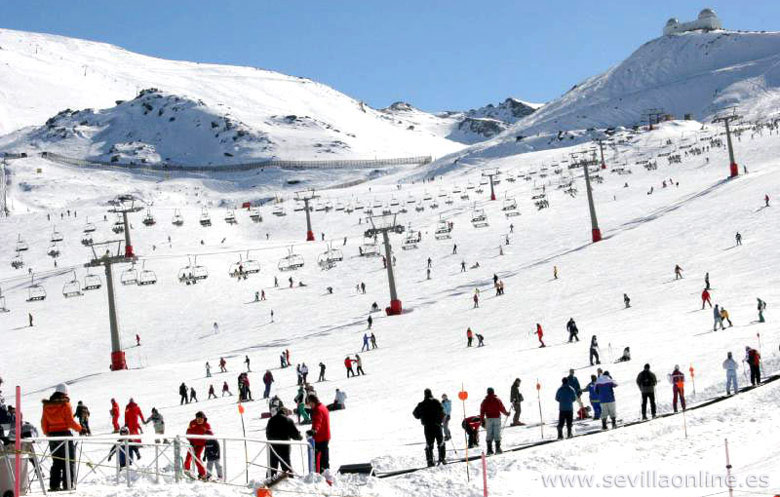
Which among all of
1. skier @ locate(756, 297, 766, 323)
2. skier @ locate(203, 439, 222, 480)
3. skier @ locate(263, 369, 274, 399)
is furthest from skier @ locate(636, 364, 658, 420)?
skier @ locate(263, 369, 274, 399)

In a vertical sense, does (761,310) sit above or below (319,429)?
below

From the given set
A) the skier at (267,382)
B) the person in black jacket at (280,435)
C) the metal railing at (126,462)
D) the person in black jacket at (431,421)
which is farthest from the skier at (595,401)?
the skier at (267,382)

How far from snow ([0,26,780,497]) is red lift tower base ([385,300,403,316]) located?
88 centimetres

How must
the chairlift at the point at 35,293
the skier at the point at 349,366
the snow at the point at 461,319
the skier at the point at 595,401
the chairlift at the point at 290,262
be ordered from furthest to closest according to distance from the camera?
1. the chairlift at the point at 290,262
2. the chairlift at the point at 35,293
3. the skier at the point at 349,366
4. the skier at the point at 595,401
5. the snow at the point at 461,319

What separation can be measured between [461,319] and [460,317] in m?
0.56

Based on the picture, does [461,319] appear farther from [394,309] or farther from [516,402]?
[516,402]

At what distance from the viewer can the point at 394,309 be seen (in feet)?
155

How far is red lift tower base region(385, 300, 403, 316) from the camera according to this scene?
1843 inches

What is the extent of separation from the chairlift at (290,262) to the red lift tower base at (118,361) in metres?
18.1

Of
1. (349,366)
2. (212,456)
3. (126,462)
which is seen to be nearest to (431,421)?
(212,456)

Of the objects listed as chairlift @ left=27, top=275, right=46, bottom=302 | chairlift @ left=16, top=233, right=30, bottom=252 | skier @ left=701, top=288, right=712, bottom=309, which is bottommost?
skier @ left=701, top=288, right=712, bottom=309

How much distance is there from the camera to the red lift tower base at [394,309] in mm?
46812

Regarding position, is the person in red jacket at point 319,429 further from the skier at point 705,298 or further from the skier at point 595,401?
the skier at point 705,298

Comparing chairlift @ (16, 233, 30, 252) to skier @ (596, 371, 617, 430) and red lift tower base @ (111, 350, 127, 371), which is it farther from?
skier @ (596, 371, 617, 430)
